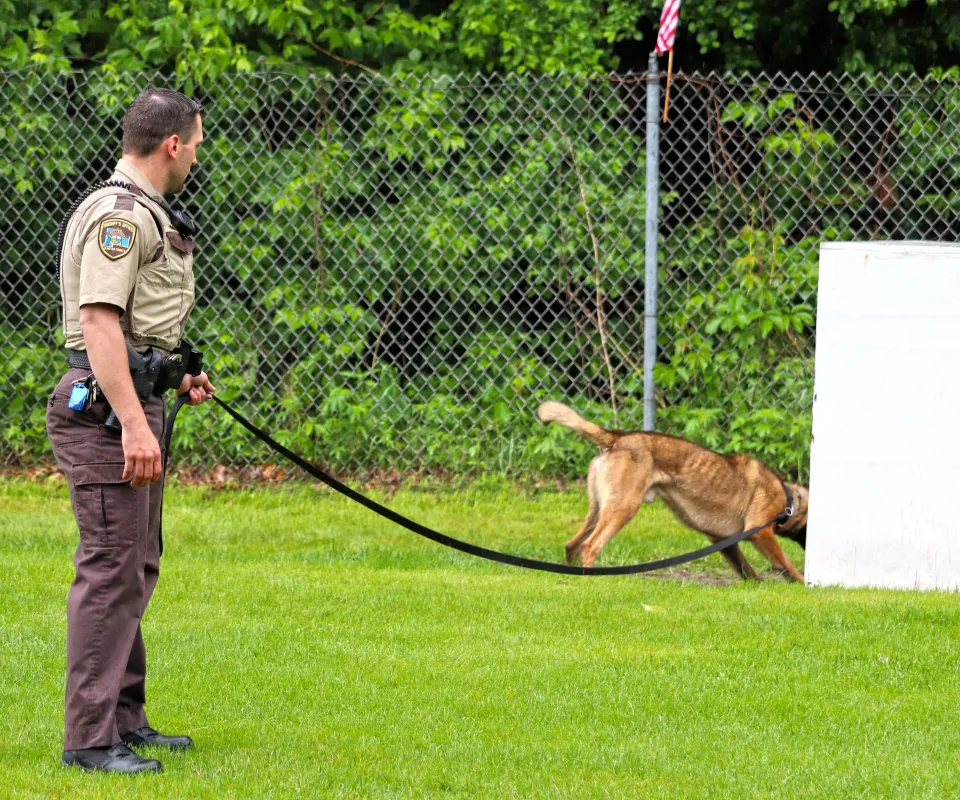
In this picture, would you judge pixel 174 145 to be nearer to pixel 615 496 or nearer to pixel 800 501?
pixel 615 496

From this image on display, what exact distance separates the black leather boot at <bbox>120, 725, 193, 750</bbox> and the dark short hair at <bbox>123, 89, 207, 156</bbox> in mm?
1672

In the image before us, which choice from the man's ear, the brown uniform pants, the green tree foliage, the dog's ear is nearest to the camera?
the brown uniform pants

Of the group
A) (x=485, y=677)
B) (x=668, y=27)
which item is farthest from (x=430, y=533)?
(x=668, y=27)

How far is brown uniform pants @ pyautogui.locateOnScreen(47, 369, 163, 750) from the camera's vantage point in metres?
3.43

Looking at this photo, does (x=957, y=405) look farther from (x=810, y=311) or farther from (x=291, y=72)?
(x=291, y=72)

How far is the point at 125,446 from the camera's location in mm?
3314

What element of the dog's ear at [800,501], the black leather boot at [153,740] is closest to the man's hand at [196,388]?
the black leather boot at [153,740]

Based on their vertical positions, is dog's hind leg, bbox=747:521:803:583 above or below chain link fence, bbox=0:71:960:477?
below

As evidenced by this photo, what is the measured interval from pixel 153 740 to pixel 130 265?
1399 mm

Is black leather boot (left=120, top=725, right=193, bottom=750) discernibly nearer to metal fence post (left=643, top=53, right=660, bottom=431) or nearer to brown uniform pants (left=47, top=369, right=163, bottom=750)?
brown uniform pants (left=47, top=369, right=163, bottom=750)

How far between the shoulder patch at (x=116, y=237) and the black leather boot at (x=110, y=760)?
134 centimetres

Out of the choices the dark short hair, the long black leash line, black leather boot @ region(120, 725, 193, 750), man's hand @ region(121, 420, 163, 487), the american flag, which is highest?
the american flag

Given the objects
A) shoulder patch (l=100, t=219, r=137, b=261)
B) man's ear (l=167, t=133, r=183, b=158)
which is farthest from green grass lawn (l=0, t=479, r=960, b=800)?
man's ear (l=167, t=133, r=183, b=158)

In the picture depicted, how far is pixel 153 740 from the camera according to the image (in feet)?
12.2
